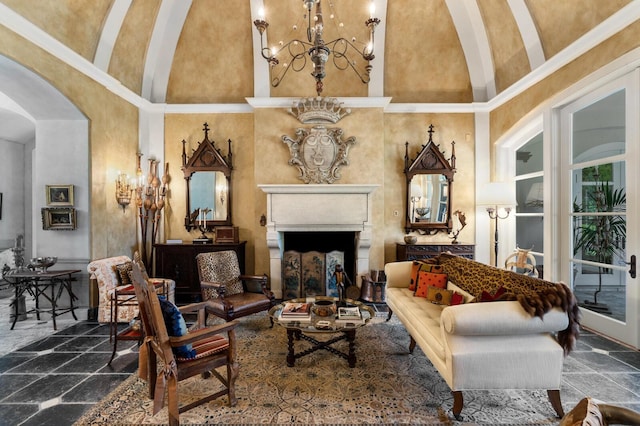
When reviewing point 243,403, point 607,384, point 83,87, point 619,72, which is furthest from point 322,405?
point 83,87

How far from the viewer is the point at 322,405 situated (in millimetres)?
2242

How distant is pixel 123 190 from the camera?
186 inches

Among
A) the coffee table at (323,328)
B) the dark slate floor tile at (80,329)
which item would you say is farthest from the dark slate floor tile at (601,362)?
the dark slate floor tile at (80,329)

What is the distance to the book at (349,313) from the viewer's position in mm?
2820

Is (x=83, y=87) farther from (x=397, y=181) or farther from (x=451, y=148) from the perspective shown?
(x=451, y=148)

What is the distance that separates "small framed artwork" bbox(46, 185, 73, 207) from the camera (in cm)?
409

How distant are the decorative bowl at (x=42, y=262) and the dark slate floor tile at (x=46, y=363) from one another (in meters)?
1.23

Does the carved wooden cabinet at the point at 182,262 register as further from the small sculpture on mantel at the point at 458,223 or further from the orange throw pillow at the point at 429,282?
the small sculpture on mantel at the point at 458,223

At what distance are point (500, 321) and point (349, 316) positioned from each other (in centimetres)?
127

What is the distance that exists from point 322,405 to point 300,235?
330 cm

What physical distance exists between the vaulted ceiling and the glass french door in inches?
46.7

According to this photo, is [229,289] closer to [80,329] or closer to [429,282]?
[80,329]

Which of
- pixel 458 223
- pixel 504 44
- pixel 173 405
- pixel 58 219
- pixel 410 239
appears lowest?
pixel 173 405

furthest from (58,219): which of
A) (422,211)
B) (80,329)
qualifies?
(422,211)
